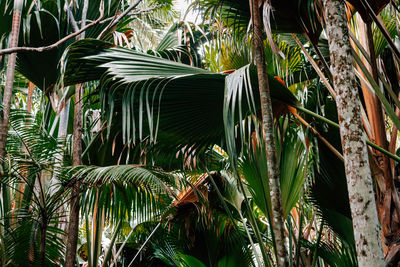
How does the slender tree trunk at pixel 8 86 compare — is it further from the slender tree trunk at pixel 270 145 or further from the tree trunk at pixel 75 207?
the slender tree trunk at pixel 270 145

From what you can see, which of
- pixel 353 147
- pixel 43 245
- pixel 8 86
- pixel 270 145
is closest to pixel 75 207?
pixel 43 245

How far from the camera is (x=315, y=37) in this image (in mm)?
2164

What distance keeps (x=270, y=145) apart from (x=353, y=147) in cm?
60

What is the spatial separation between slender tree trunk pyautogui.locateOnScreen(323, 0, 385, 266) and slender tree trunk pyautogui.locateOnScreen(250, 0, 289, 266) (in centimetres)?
50

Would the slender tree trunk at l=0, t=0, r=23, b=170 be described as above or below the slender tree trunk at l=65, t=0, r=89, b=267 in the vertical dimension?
above

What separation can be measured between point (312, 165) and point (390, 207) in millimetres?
615

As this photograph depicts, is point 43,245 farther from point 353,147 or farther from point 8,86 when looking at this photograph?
point 353,147

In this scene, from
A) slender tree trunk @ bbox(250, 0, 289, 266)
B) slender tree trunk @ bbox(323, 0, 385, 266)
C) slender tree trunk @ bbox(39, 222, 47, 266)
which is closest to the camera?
slender tree trunk @ bbox(323, 0, 385, 266)

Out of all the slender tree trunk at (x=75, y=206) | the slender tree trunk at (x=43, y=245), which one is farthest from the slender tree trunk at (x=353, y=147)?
the slender tree trunk at (x=43, y=245)

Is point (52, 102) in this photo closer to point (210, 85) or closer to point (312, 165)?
point (210, 85)

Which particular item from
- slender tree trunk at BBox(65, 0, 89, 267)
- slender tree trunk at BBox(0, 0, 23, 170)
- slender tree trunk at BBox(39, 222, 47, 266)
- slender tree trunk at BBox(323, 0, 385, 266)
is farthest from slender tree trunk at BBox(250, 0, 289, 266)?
slender tree trunk at BBox(0, 0, 23, 170)

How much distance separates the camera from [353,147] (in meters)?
1.25

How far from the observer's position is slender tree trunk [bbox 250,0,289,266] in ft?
5.57

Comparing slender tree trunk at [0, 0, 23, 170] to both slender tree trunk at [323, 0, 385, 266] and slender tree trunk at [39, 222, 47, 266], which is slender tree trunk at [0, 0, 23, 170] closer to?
slender tree trunk at [39, 222, 47, 266]
